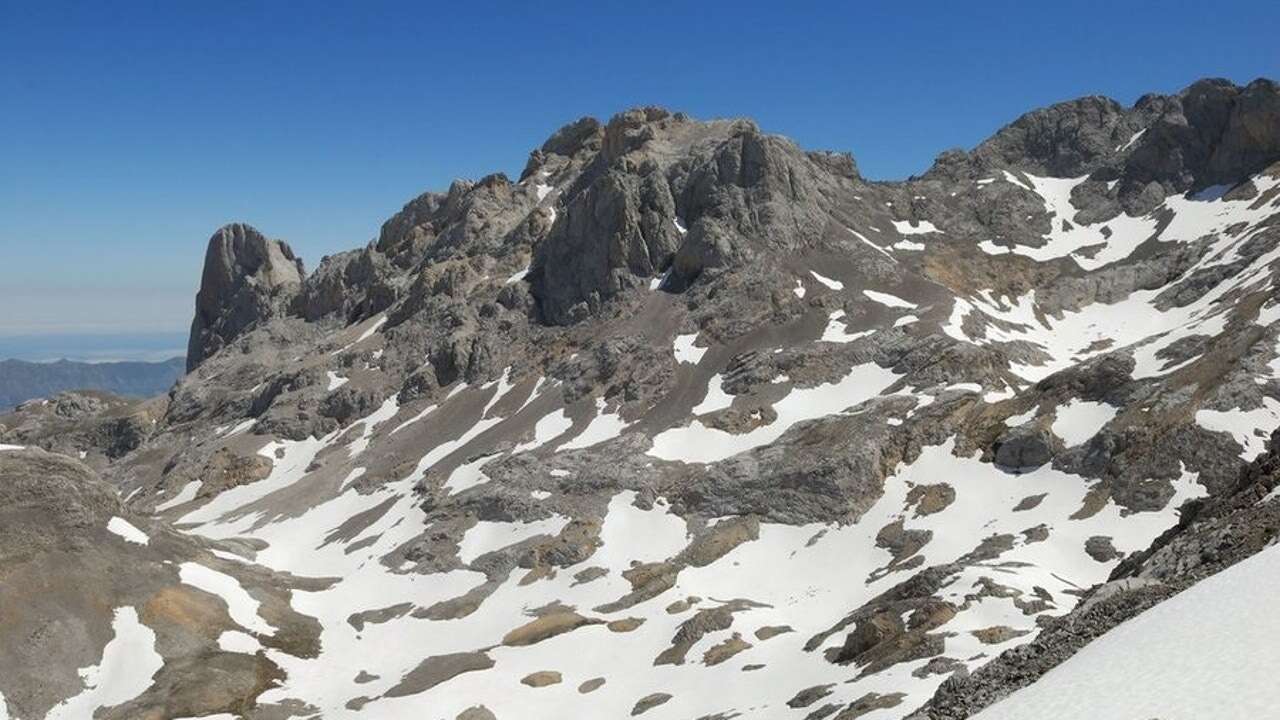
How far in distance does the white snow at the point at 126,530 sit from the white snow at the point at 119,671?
11.0 meters

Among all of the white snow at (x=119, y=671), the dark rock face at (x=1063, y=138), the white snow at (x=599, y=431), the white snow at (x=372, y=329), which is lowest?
the white snow at (x=119, y=671)

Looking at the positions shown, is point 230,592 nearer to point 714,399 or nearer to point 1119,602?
point 714,399

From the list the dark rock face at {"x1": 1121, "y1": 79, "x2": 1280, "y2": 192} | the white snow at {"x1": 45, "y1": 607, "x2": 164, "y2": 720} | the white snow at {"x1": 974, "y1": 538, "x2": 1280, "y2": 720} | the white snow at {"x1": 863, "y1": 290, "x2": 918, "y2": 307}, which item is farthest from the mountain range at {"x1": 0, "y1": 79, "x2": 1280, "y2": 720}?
the white snow at {"x1": 863, "y1": 290, "x2": 918, "y2": 307}

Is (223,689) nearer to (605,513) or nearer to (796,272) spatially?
(605,513)

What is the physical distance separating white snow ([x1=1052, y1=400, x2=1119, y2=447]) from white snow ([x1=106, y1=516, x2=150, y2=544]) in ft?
276

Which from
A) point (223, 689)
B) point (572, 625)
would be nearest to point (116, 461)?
point (223, 689)

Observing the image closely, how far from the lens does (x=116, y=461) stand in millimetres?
165500

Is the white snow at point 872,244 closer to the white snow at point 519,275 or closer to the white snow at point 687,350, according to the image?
the white snow at point 687,350

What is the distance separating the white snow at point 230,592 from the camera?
83.7 metres

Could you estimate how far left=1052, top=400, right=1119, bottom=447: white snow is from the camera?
8750cm

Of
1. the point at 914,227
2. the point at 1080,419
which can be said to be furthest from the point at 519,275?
the point at 1080,419

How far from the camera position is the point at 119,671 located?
73312 millimetres

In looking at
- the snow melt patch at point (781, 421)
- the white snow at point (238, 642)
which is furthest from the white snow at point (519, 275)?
the white snow at point (238, 642)

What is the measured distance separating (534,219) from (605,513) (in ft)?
275
